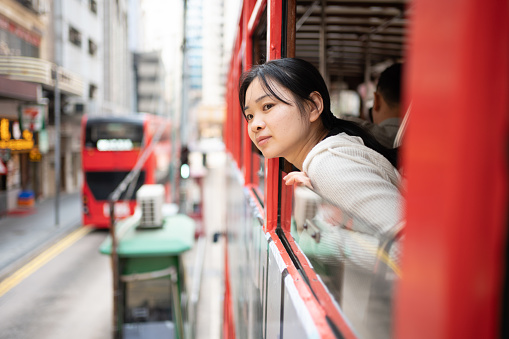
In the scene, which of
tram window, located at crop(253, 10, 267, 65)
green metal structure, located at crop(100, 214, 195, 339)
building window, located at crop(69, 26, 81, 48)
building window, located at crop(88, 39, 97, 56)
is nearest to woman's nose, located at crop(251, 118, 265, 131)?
tram window, located at crop(253, 10, 267, 65)

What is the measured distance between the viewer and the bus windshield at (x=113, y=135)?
382 inches

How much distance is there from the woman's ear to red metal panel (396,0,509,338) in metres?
0.92

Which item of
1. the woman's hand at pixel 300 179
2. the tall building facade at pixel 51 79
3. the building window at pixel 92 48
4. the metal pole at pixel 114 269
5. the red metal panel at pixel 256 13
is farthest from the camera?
the building window at pixel 92 48

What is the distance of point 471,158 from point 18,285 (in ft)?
24.2

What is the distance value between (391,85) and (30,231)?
9.19 meters

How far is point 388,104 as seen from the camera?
223 cm

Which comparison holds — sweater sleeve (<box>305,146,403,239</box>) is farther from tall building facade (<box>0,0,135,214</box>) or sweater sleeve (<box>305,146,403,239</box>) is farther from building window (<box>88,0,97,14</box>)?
building window (<box>88,0,97,14</box>)

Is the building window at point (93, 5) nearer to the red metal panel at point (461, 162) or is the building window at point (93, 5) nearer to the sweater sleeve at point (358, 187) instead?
the sweater sleeve at point (358, 187)

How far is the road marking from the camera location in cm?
613

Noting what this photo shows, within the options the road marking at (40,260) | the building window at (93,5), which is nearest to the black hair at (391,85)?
the road marking at (40,260)

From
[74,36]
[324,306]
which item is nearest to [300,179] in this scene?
[324,306]

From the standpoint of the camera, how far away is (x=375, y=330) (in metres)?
0.72

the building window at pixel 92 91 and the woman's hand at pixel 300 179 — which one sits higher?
the building window at pixel 92 91

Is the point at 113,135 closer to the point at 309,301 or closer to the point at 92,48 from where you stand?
the point at 92,48
